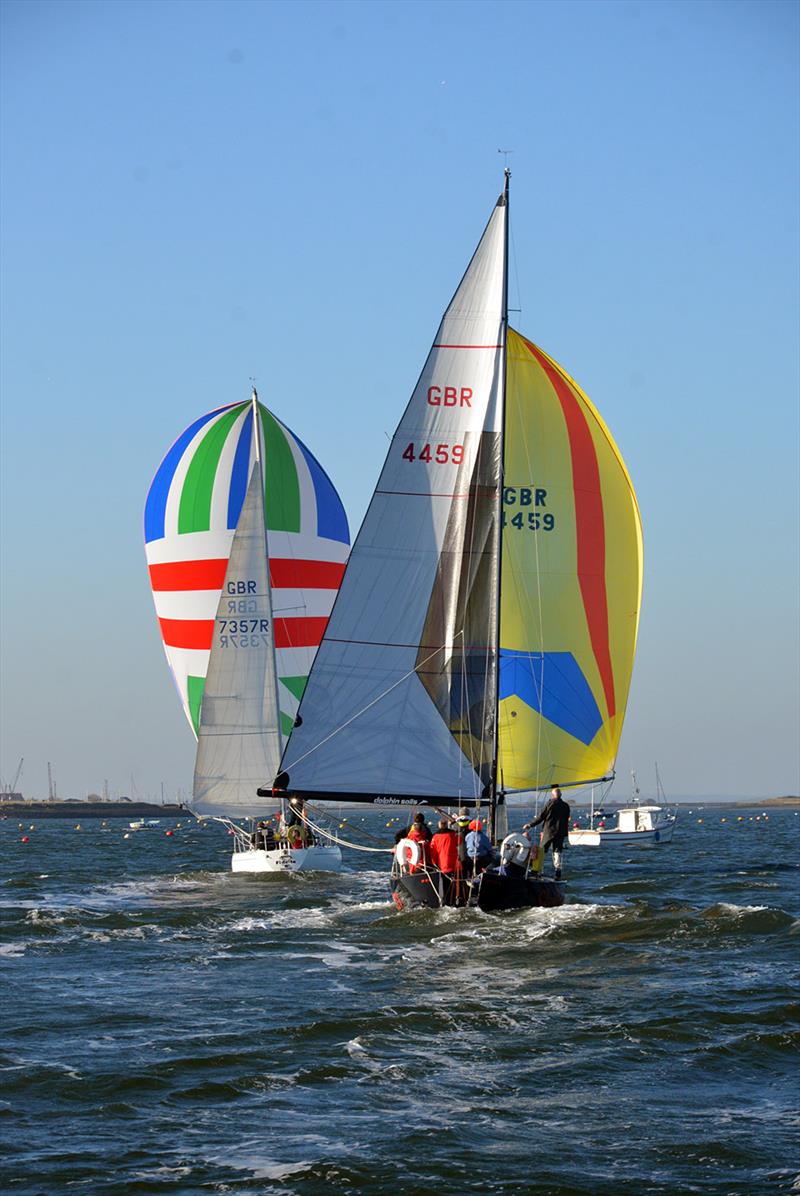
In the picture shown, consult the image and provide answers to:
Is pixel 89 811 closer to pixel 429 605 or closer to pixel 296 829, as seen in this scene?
pixel 296 829

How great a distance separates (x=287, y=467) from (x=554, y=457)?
17.5 m

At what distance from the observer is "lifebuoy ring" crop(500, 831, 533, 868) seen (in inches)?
883

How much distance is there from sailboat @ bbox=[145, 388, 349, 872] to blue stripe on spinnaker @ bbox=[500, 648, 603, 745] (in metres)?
11.2

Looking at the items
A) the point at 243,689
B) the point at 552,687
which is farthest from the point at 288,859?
the point at 552,687

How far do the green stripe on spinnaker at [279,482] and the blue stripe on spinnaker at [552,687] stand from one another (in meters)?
17.4

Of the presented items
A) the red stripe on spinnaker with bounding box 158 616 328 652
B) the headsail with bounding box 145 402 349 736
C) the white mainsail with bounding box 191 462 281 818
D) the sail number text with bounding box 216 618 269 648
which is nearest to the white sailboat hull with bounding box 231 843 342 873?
the white mainsail with bounding box 191 462 281 818

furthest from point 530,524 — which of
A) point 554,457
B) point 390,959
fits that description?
point 390,959

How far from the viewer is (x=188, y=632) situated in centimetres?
4378

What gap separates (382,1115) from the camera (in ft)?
38.0

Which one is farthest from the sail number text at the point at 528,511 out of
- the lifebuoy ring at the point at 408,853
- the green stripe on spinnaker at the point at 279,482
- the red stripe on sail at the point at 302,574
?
the green stripe on spinnaker at the point at 279,482

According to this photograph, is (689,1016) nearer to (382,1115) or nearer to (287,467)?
(382,1115)

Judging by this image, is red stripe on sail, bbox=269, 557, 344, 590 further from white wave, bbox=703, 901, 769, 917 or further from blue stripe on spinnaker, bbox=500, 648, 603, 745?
white wave, bbox=703, 901, 769, 917

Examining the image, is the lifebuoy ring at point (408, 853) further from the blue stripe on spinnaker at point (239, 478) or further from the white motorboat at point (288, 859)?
the blue stripe on spinnaker at point (239, 478)

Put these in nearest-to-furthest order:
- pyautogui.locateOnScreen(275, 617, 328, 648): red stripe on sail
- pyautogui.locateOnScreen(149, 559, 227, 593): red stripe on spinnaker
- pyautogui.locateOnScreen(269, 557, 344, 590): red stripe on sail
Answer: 1. pyautogui.locateOnScreen(275, 617, 328, 648): red stripe on sail
2. pyautogui.locateOnScreen(269, 557, 344, 590): red stripe on sail
3. pyautogui.locateOnScreen(149, 559, 227, 593): red stripe on spinnaker
